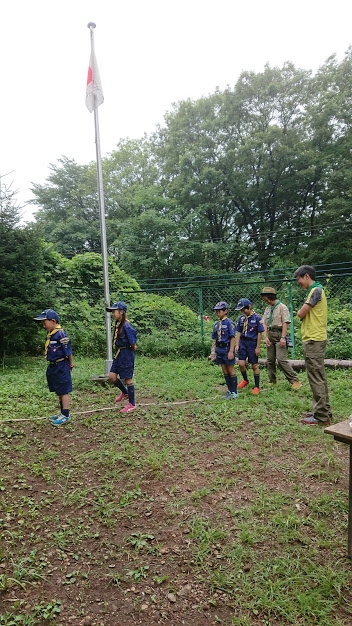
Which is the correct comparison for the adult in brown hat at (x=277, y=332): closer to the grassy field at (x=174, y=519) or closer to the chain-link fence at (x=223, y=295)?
the grassy field at (x=174, y=519)

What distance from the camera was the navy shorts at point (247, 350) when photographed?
5417 millimetres

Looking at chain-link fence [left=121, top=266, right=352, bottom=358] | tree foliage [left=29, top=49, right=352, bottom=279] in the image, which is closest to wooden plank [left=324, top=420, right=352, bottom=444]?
chain-link fence [left=121, top=266, right=352, bottom=358]

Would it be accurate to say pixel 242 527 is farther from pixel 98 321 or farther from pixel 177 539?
pixel 98 321

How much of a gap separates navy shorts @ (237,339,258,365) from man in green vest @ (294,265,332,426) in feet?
4.62

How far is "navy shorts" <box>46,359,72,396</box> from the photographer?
4363 mm

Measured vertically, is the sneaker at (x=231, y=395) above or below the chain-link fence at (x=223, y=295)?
below

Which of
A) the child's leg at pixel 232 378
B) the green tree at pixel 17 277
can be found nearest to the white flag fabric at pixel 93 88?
the green tree at pixel 17 277

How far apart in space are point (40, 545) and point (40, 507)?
43 centimetres

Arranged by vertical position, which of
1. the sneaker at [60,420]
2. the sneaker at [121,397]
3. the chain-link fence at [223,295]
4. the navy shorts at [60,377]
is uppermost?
the chain-link fence at [223,295]

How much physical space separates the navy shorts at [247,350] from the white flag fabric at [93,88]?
16.0 feet

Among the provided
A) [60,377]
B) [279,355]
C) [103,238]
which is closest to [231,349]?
[279,355]

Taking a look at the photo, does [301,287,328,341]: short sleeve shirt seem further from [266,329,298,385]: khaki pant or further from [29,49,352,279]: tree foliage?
[29,49,352,279]: tree foliage

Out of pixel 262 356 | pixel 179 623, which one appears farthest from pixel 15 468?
pixel 262 356

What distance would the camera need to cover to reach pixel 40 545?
2381 mm
